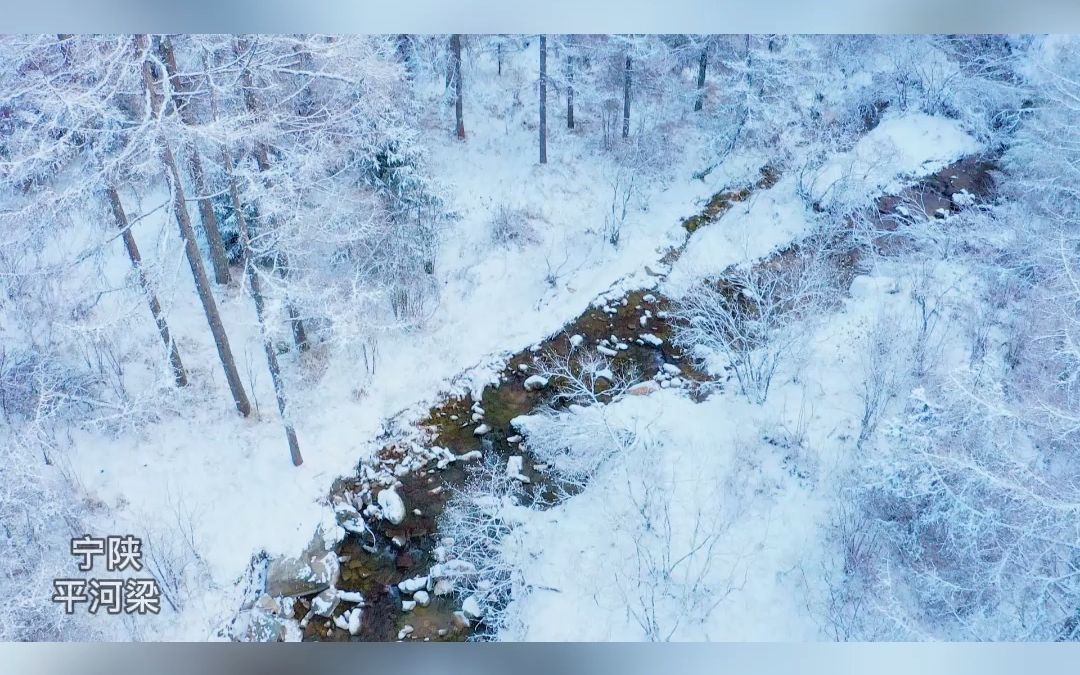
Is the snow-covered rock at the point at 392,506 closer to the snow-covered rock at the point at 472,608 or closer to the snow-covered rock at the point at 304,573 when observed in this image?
the snow-covered rock at the point at 304,573

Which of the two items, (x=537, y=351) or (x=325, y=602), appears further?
(x=537, y=351)

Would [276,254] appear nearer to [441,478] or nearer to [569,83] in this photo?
[441,478]

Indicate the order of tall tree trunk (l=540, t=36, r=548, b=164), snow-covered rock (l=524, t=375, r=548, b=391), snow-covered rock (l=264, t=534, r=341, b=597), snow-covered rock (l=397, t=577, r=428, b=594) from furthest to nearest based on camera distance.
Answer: tall tree trunk (l=540, t=36, r=548, b=164), snow-covered rock (l=524, t=375, r=548, b=391), snow-covered rock (l=397, t=577, r=428, b=594), snow-covered rock (l=264, t=534, r=341, b=597)

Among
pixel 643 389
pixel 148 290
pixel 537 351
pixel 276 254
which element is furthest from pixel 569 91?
pixel 148 290

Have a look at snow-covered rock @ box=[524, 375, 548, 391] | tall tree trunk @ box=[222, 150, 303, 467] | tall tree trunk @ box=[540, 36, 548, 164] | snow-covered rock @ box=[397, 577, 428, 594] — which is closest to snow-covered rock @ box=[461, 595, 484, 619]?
snow-covered rock @ box=[397, 577, 428, 594]

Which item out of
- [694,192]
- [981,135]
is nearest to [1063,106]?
[981,135]

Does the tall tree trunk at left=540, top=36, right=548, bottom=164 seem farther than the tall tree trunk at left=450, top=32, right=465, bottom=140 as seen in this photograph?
No

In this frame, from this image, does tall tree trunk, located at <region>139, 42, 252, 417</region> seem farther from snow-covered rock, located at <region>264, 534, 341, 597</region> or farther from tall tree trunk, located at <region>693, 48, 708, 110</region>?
tall tree trunk, located at <region>693, 48, 708, 110</region>
